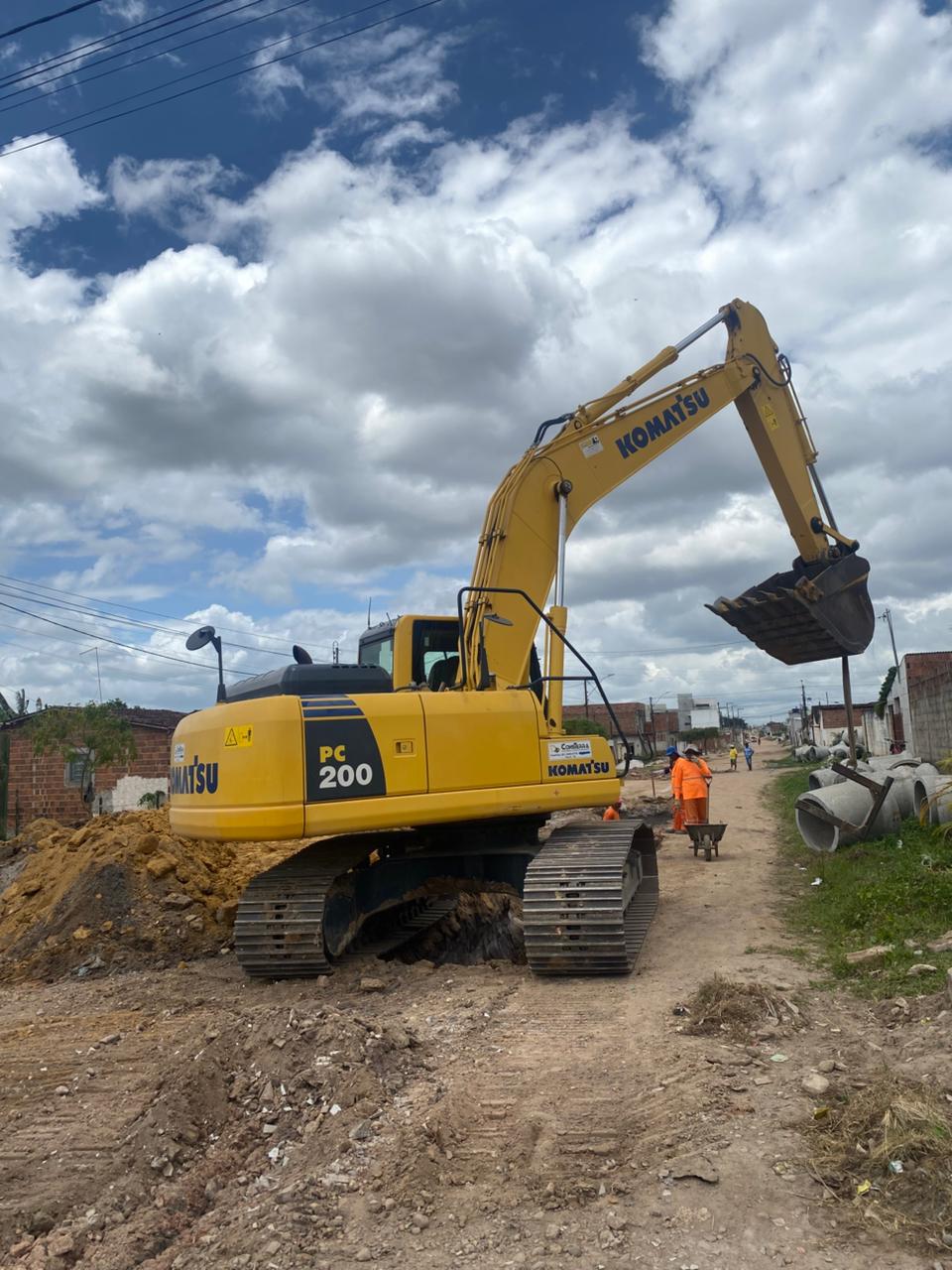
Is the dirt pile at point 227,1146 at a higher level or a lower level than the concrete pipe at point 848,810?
lower

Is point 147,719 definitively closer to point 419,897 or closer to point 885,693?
point 419,897

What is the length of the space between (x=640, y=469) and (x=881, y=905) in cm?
473

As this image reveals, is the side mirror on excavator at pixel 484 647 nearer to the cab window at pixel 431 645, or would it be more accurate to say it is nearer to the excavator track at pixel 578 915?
the cab window at pixel 431 645

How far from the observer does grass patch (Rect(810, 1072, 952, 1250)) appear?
10.3ft

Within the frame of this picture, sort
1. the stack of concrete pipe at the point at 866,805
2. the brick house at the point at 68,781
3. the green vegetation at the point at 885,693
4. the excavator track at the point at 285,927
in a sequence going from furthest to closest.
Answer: the green vegetation at the point at 885,693 < the brick house at the point at 68,781 < the stack of concrete pipe at the point at 866,805 < the excavator track at the point at 285,927

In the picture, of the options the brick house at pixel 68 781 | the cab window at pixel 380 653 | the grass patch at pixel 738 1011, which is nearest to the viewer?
the grass patch at pixel 738 1011

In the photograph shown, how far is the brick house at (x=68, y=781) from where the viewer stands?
83.8 feet

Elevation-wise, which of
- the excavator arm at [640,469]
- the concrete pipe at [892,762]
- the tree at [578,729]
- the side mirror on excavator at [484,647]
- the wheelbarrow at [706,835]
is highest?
the excavator arm at [640,469]

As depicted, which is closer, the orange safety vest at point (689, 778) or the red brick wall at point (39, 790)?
the orange safety vest at point (689, 778)

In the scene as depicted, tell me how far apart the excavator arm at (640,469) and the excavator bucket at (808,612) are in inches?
0.6

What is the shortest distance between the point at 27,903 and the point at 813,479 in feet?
32.7

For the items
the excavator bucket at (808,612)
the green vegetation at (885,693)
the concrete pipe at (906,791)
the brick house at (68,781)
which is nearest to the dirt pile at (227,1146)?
the excavator bucket at (808,612)

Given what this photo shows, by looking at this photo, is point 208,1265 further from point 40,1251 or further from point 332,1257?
Answer: point 40,1251

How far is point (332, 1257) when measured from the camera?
3.31 m
